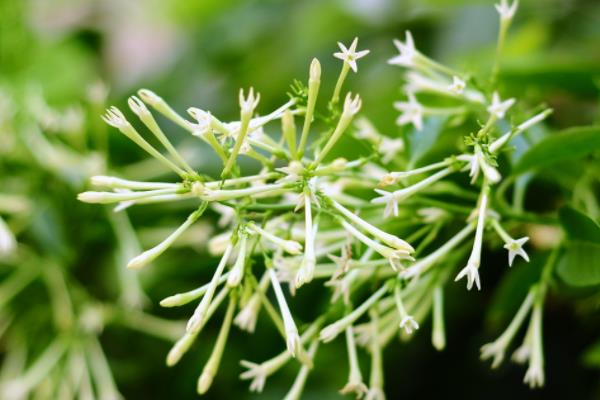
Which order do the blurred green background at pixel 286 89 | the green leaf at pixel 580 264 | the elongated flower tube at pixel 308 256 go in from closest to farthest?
1. the elongated flower tube at pixel 308 256
2. the green leaf at pixel 580 264
3. the blurred green background at pixel 286 89

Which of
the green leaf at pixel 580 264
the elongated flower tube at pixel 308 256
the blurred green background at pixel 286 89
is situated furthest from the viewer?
the blurred green background at pixel 286 89

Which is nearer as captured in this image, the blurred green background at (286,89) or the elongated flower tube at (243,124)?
the elongated flower tube at (243,124)

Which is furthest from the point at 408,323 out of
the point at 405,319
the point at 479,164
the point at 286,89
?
the point at 286,89

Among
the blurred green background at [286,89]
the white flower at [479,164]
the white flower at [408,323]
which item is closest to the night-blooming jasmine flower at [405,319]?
the white flower at [408,323]

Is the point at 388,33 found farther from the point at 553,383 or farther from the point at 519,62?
the point at 553,383

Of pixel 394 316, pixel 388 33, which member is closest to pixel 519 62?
pixel 394 316

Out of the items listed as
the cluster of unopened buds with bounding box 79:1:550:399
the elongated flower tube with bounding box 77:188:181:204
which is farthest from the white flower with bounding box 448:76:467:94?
the elongated flower tube with bounding box 77:188:181:204

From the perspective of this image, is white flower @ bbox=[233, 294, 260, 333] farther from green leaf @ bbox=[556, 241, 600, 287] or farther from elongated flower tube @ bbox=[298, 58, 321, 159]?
green leaf @ bbox=[556, 241, 600, 287]

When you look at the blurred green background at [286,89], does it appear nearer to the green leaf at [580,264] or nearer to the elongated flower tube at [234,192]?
the green leaf at [580,264]
